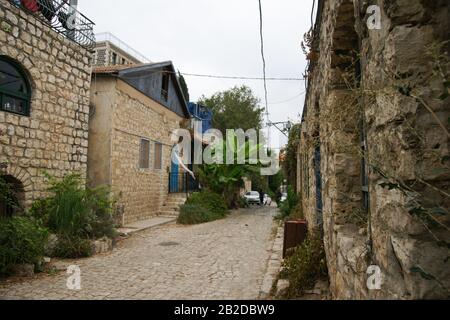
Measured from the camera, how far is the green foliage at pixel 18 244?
198 inches

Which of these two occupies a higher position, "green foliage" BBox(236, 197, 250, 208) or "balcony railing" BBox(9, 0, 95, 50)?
"balcony railing" BBox(9, 0, 95, 50)

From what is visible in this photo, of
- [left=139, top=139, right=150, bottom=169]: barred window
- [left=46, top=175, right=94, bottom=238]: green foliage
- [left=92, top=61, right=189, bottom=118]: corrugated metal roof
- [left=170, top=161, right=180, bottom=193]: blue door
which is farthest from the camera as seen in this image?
[left=170, top=161, right=180, bottom=193]: blue door

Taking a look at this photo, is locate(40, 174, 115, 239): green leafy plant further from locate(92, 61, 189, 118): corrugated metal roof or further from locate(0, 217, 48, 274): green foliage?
locate(92, 61, 189, 118): corrugated metal roof

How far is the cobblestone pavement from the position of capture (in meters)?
4.46

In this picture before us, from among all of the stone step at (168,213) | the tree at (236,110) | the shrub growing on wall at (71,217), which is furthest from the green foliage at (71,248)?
the tree at (236,110)

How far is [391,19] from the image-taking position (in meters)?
1.67

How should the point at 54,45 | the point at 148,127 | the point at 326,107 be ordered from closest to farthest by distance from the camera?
the point at 326,107
the point at 54,45
the point at 148,127

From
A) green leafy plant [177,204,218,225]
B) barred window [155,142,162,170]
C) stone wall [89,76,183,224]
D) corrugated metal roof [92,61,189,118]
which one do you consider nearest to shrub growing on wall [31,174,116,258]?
stone wall [89,76,183,224]

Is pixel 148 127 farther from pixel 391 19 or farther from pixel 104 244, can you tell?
pixel 391 19

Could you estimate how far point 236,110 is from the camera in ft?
105

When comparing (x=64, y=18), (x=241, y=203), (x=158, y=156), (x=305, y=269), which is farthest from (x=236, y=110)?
(x=305, y=269)

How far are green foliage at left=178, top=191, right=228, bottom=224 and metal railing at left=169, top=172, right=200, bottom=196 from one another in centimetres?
130

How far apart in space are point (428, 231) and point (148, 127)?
39.6 ft
